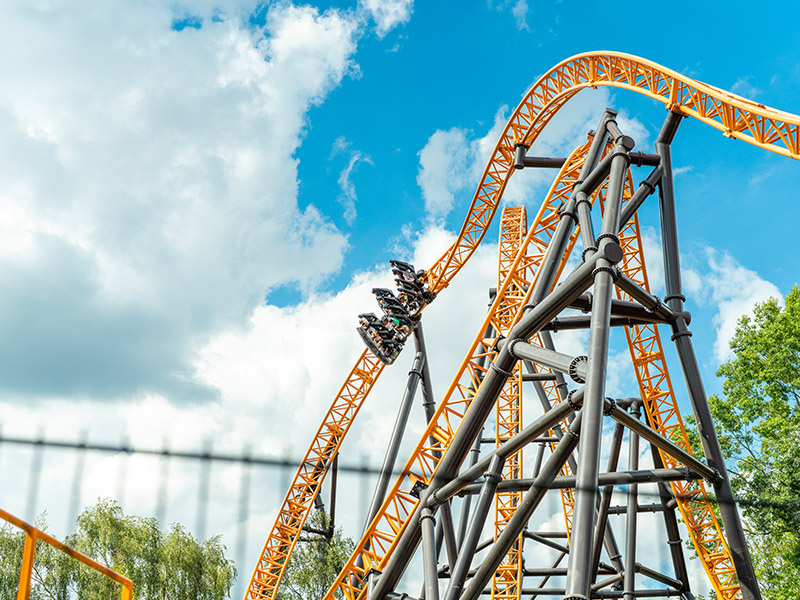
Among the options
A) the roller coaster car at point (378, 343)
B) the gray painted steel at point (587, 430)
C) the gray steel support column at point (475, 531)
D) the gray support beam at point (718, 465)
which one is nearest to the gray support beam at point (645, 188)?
the gray painted steel at point (587, 430)

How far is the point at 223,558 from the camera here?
76.5 feet

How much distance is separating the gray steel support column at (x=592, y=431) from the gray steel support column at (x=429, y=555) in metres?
2.56

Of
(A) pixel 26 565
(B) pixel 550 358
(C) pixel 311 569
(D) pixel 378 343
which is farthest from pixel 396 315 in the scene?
(A) pixel 26 565

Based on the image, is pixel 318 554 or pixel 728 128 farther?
pixel 318 554

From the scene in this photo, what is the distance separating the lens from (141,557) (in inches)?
842

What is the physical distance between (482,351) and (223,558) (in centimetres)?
1364

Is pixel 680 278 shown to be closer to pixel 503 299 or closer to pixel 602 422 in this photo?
pixel 503 299

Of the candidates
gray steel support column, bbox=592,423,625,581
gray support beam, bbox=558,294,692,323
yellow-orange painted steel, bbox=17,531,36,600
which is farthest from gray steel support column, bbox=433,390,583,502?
yellow-orange painted steel, bbox=17,531,36,600

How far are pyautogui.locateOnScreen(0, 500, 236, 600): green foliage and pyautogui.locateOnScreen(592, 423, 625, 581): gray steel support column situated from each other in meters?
9.39

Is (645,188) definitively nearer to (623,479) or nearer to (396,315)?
(623,479)

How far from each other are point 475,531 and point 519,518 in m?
1.01

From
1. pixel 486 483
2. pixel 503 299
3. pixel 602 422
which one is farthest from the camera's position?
pixel 503 299

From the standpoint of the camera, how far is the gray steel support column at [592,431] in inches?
320

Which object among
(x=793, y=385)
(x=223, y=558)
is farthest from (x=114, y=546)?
(x=793, y=385)
